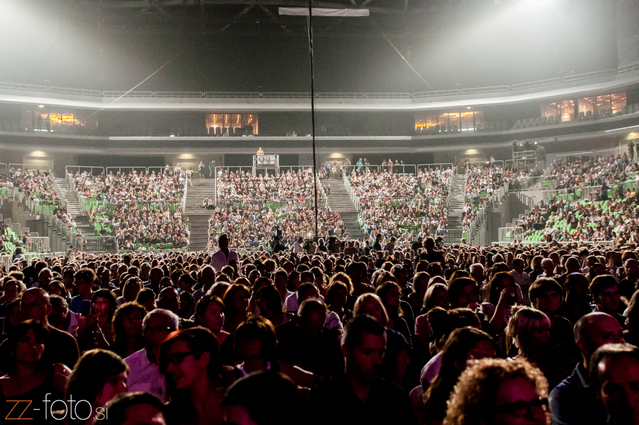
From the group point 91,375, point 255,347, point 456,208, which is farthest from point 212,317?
point 456,208

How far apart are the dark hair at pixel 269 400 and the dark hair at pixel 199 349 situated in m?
1.49

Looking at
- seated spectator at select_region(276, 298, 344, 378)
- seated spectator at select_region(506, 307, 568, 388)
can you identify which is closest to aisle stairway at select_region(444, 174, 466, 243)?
seated spectator at select_region(276, 298, 344, 378)

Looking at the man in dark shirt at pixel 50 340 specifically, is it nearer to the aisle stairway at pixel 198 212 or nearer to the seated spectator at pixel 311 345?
the seated spectator at pixel 311 345

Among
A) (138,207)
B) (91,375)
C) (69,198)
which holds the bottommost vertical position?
(91,375)

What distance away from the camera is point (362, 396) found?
11.5ft

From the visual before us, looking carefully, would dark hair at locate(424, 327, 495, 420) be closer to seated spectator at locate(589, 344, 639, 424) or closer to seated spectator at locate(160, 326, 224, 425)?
seated spectator at locate(589, 344, 639, 424)

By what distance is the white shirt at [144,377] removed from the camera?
4574 millimetres

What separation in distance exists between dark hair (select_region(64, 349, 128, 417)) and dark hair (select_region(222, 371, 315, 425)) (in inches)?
54.8

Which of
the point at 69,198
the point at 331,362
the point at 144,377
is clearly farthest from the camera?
the point at 69,198

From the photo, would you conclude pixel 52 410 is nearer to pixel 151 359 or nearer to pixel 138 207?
pixel 151 359

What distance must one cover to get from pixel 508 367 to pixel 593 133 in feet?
168

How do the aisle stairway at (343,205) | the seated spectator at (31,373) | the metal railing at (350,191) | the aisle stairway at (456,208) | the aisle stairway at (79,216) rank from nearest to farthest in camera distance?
the seated spectator at (31,373) → the aisle stairway at (79,216) → the aisle stairway at (456,208) → the aisle stairway at (343,205) → the metal railing at (350,191)

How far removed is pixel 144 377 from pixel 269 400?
2.77 m

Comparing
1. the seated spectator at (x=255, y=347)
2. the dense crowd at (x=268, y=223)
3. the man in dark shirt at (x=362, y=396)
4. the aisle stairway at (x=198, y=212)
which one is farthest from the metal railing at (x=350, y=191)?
the man in dark shirt at (x=362, y=396)
